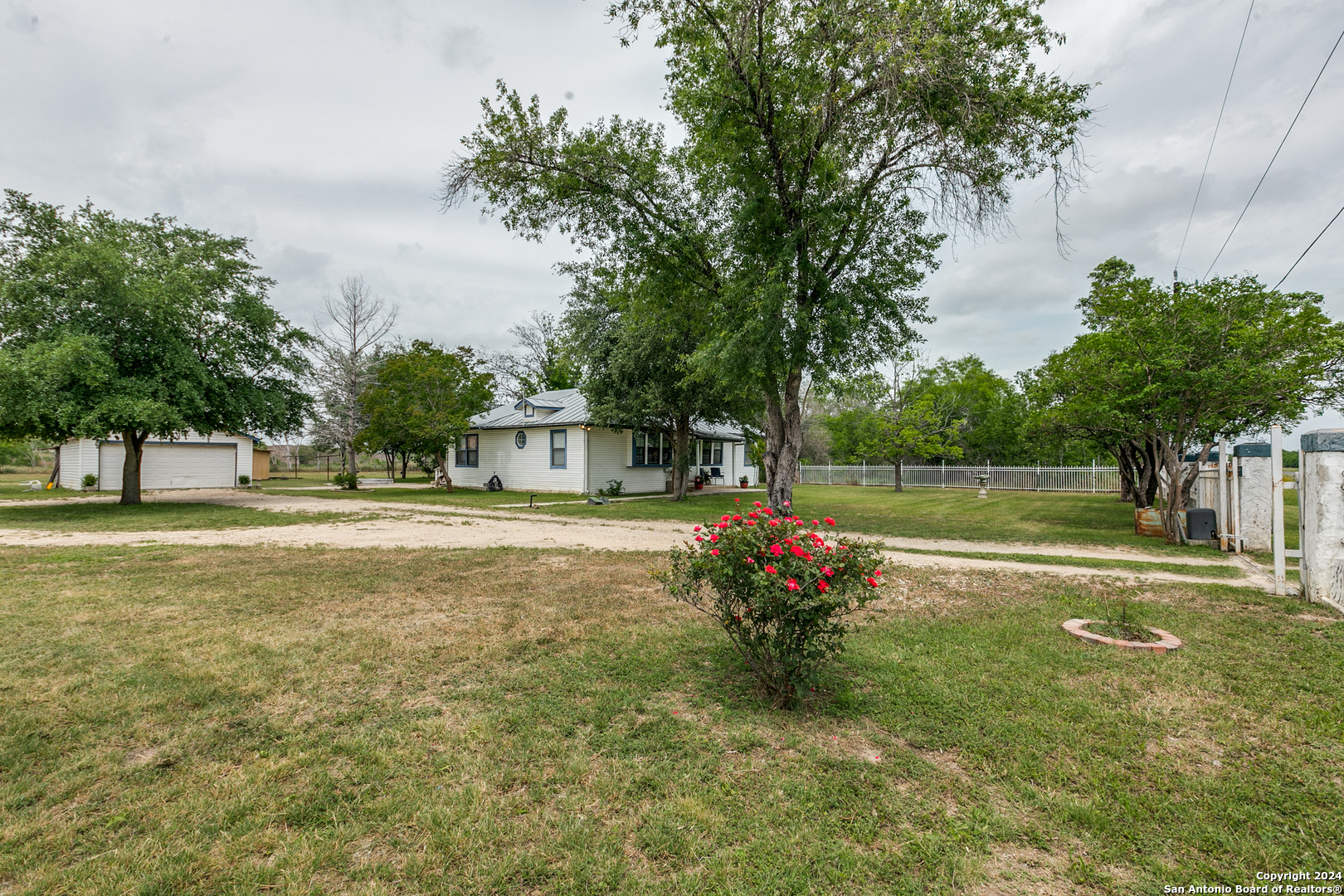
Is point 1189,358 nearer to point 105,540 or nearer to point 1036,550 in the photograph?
point 1036,550

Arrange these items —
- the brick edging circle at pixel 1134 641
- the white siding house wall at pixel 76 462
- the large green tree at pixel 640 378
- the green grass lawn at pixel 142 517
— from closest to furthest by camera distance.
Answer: the brick edging circle at pixel 1134 641, the green grass lawn at pixel 142 517, the large green tree at pixel 640 378, the white siding house wall at pixel 76 462

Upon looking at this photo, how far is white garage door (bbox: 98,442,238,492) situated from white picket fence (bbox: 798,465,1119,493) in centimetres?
2999

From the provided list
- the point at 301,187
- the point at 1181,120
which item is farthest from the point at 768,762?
the point at 301,187

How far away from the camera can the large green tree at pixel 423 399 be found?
73.9 ft

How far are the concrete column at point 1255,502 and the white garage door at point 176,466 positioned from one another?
3253 cm

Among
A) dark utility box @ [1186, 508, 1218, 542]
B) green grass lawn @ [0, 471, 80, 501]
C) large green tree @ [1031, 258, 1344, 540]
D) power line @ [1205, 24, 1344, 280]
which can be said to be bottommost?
green grass lawn @ [0, 471, 80, 501]

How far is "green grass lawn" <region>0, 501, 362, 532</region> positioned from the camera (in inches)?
469

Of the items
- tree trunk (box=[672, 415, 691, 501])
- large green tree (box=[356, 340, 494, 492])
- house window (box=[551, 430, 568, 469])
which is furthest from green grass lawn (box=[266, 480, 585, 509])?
tree trunk (box=[672, 415, 691, 501])

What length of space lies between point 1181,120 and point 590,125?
10.6 m

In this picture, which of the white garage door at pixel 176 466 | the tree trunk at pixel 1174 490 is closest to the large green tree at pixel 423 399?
the white garage door at pixel 176 466

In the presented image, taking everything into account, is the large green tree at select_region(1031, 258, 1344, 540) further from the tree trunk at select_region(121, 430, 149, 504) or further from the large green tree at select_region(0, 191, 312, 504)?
the tree trunk at select_region(121, 430, 149, 504)

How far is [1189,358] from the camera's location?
31.3ft

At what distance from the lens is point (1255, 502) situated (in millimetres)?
9375

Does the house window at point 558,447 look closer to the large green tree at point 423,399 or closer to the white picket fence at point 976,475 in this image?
the large green tree at point 423,399
